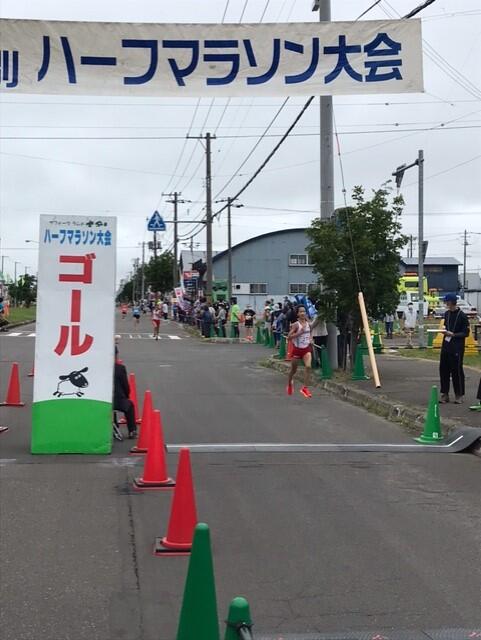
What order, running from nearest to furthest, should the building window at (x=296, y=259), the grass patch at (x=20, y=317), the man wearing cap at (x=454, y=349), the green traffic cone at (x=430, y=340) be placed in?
the man wearing cap at (x=454, y=349) → the green traffic cone at (x=430, y=340) → the grass patch at (x=20, y=317) → the building window at (x=296, y=259)

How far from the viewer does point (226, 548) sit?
5.72m

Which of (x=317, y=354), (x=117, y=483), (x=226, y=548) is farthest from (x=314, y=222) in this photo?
(x=226, y=548)

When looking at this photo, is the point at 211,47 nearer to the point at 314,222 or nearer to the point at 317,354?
the point at 314,222

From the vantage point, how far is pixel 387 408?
12.7 m

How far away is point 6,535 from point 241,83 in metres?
7.04

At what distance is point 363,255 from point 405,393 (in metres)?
3.68

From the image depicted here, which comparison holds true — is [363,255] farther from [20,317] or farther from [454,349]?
[20,317]

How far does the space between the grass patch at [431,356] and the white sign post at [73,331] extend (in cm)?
1209

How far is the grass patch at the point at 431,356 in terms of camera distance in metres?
20.2

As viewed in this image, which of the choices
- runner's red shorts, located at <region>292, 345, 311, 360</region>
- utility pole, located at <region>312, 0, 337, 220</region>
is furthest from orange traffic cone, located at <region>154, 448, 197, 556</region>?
utility pole, located at <region>312, 0, 337, 220</region>

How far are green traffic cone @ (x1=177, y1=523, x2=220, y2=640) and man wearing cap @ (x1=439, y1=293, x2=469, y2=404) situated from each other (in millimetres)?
9595

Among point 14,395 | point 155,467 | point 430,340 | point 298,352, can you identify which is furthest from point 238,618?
point 430,340

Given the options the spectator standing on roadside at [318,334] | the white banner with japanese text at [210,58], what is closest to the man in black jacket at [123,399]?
the white banner with japanese text at [210,58]

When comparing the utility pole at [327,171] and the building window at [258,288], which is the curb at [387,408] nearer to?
the utility pole at [327,171]
